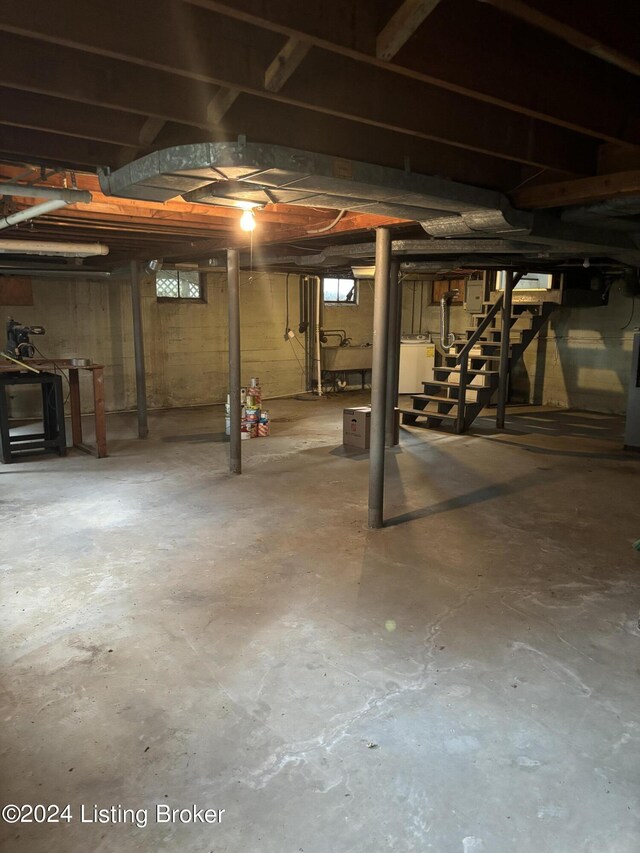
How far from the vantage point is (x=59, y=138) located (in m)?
2.49

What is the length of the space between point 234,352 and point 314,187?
283 centimetres

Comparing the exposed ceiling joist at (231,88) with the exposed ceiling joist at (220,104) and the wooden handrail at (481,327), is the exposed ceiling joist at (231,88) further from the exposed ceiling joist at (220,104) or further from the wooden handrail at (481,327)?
the wooden handrail at (481,327)

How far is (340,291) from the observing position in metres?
10.8

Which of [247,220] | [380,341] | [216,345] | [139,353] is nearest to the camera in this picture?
[247,220]

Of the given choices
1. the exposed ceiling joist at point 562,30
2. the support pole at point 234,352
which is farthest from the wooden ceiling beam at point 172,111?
the support pole at point 234,352

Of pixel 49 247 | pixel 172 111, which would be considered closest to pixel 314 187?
pixel 172 111

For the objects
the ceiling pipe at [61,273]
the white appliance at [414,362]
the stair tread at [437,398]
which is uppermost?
the ceiling pipe at [61,273]

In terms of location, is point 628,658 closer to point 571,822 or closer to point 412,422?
point 571,822

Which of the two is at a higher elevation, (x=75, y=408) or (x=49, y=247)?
(x=49, y=247)

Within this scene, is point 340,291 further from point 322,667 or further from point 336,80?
point 322,667

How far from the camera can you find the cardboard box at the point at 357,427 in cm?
614

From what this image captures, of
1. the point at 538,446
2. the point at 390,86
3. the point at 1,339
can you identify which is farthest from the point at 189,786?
the point at 1,339

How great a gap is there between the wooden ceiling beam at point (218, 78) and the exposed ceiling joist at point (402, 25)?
20cm

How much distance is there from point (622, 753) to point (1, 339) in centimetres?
804
